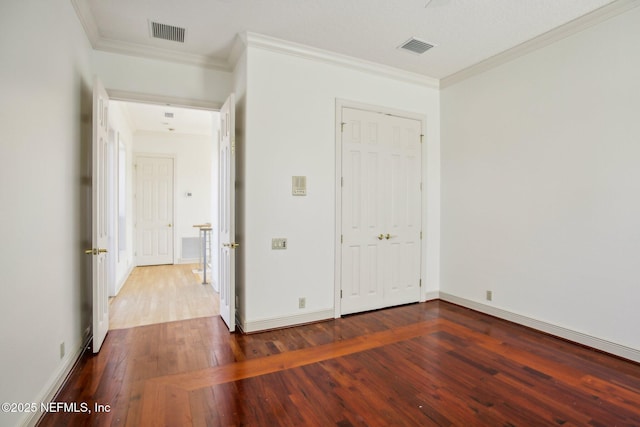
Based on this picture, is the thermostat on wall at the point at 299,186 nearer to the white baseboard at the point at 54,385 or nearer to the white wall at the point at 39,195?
the white wall at the point at 39,195

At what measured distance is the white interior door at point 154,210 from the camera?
7.51 meters

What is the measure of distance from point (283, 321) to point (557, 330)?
2770 mm

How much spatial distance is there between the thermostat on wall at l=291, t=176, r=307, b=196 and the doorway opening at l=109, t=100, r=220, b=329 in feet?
7.34

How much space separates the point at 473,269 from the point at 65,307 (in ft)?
13.9

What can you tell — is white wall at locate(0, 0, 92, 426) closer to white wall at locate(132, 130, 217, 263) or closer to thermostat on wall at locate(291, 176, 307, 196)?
thermostat on wall at locate(291, 176, 307, 196)

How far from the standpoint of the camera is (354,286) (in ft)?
13.1

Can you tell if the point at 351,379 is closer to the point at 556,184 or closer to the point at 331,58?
the point at 556,184

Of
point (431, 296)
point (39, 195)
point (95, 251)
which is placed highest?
point (39, 195)

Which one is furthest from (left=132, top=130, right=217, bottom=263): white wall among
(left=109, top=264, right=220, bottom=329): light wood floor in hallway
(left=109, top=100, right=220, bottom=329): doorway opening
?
(left=109, top=264, right=220, bottom=329): light wood floor in hallway

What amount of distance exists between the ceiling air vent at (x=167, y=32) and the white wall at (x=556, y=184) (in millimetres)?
3396

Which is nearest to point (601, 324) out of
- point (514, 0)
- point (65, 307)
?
point (514, 0)

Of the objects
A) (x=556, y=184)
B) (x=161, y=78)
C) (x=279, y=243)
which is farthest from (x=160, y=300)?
(x=556, y=184)

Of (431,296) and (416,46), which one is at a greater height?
(416,46)

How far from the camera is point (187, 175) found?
7.97 metres
